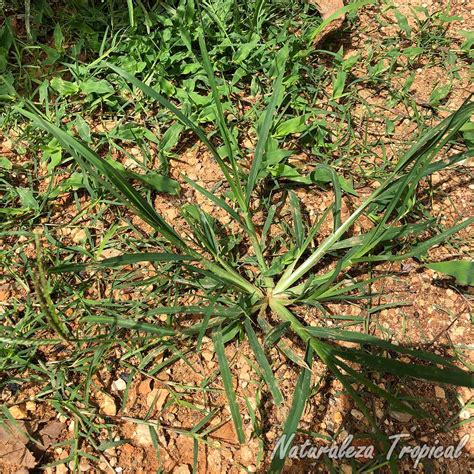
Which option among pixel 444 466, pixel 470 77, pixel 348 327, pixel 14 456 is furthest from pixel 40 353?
pixel 470 77

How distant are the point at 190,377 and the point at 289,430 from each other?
0.46m

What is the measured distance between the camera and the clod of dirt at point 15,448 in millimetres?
1444

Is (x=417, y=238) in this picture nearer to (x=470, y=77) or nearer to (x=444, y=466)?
(x=444, y=466)

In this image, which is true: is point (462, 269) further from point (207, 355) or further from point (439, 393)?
point (207, 355)

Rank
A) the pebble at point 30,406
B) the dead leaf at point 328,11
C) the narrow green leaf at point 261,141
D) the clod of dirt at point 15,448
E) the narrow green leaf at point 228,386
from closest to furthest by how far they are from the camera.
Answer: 1. the narrow green leaf at point 228,386
2. the clod of dirt at point 15,448
3. the pebble at point 30,406
4. the narrow green leaf at point 261,141
5. the dead leaf at point 328,11

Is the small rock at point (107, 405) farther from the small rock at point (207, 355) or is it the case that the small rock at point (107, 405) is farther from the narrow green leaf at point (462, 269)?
the narrow green leaf at point (462, 269)

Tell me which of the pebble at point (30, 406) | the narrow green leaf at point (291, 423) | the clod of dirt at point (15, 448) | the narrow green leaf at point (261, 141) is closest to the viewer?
the narrow green leaf at point (291, 423)

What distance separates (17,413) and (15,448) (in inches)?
3.9

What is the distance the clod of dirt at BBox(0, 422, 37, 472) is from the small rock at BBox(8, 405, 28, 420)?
0.02 metres

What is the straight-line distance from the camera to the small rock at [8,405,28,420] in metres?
1.52

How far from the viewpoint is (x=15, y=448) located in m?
1.46

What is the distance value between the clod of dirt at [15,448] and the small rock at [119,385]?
26cm

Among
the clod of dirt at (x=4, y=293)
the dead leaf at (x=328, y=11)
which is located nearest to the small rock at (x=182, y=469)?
the clod of dirt at (x=4, y=293)

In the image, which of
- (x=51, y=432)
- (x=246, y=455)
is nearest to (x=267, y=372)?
(x=246, y=455)
